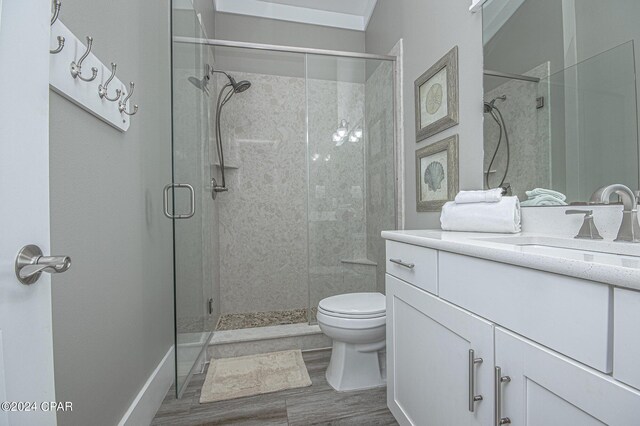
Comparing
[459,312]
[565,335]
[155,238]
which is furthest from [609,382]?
[155,238]

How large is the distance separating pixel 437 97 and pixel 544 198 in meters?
0.88

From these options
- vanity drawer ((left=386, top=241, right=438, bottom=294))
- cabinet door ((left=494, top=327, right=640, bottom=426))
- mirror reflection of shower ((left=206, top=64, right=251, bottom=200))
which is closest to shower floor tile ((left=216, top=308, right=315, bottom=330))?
mirror reflection of shower ((left=206, top=64, right=251, bottom=200))

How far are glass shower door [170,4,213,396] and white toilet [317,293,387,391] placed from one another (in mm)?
749

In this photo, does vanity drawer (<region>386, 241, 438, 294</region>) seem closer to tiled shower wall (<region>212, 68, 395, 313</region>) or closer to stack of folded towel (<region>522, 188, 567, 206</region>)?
stack of folded towel (<region>522, 188, 567, 206</region>)

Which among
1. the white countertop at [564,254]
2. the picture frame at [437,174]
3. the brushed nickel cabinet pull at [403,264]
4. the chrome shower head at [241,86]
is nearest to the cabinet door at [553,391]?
the white countertop at [564,254]

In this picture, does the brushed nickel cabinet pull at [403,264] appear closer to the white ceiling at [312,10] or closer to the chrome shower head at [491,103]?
the chrome shower head at [491,103]

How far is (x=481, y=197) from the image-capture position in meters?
1.28

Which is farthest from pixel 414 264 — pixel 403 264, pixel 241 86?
pixel 241 86

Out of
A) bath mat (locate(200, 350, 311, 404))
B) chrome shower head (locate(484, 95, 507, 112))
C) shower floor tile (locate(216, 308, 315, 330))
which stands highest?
chrome shower head (locate(484, 95, 507, 112))

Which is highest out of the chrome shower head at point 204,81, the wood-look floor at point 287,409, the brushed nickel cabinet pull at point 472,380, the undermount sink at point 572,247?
the chrome shower head at point 204,81

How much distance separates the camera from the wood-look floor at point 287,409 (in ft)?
4.50

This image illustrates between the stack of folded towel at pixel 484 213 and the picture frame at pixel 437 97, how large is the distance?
1.62 feet

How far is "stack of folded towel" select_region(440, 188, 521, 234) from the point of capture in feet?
3.88

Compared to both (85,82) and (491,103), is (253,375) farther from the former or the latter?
(491,103)
